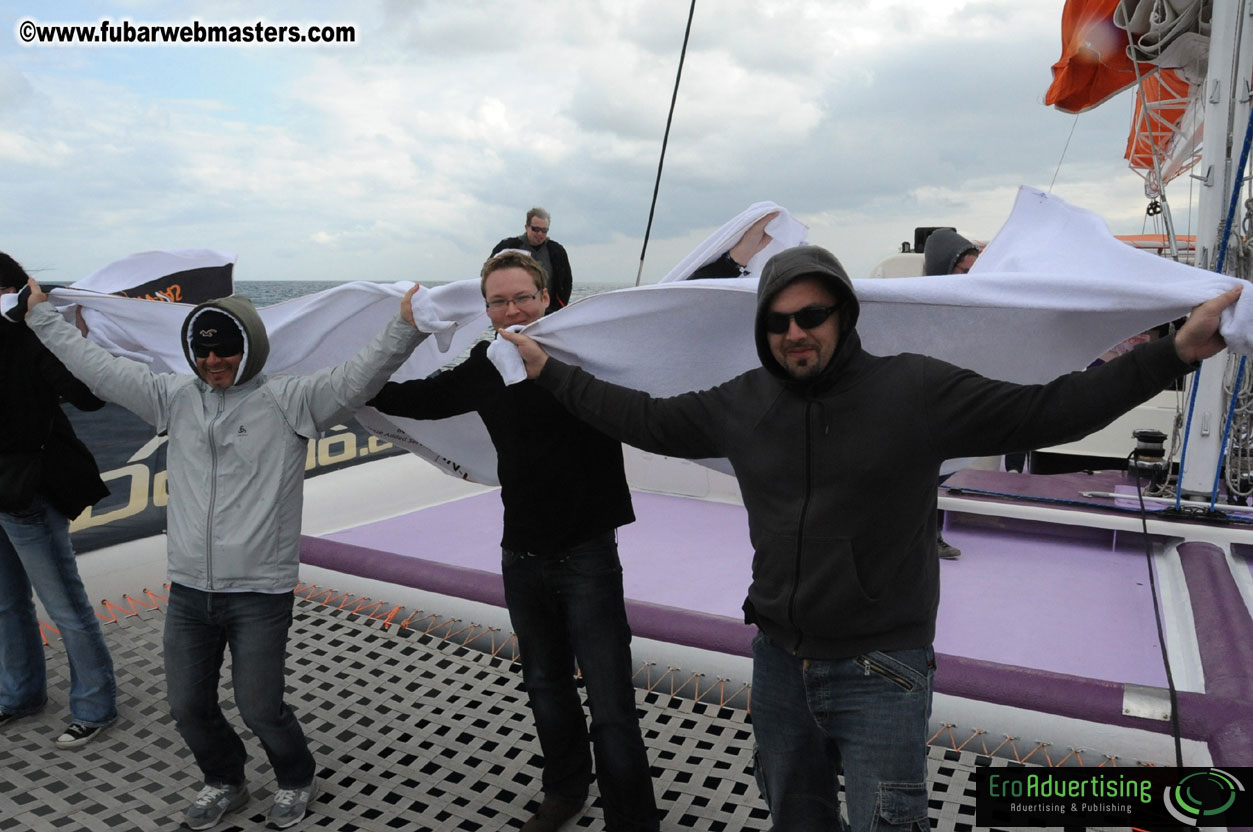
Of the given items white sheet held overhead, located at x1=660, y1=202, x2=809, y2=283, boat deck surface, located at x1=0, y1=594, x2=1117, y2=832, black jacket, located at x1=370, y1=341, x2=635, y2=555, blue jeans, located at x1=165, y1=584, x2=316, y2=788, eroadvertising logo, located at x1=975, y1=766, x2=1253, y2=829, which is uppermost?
white sheet held overhead, located at x1=660, y1=202, x2=809, y2=283

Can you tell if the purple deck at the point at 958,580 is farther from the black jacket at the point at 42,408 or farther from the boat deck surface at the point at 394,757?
the black jacket at the point at 42,408

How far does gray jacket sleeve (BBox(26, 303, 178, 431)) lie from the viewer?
230cm

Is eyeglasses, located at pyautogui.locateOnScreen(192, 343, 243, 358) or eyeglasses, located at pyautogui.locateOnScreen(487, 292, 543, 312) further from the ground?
eyeglasses, located at pyautogui.locateOnScreen(487, 292, 543, 312)

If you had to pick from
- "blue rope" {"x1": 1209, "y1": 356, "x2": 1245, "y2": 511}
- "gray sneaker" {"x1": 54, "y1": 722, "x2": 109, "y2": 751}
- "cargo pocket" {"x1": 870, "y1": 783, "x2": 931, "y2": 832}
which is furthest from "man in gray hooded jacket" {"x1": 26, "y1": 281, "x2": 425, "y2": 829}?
"blue rope" {"x1": 1209, "y1": 356, "x2": 1245, "y2": 511}

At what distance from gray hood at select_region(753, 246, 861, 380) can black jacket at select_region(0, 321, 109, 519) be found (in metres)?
2.16

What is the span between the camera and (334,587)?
12.4 ft

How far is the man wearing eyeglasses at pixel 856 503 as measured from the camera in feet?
4.61

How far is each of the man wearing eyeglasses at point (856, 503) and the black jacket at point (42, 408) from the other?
7.16 ft

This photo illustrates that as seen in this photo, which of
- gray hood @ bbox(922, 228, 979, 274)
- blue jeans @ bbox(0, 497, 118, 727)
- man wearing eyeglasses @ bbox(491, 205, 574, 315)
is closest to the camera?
blue jeans @ bbox(0, 497, 118, 727)

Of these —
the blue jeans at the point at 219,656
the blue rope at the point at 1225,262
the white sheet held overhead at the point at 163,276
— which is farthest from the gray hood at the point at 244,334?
the blue rope at the point at 1225,262

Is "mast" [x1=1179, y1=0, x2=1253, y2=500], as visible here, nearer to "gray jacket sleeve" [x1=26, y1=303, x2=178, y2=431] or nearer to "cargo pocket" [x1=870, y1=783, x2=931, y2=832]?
"cargo pocket" [x1=870, y1=783, x2=931, y2=832]

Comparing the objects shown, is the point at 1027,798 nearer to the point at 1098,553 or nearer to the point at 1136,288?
the point at 1136,288

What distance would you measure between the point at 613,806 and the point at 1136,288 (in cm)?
163

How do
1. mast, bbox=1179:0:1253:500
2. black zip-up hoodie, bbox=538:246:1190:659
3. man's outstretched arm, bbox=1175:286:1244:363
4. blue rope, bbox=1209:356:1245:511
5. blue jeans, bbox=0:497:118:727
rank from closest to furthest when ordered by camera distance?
1. man's outstretched arm, bbox=1175:286:1244:363
2. black zip-up hoodie, bbox=538:246:1190:659
3. blue jeans, bbox=0:497:118:727
4. blue rope, bbox=1209:356:1245:511
5. mast, bbox=1179:0:1253:500
